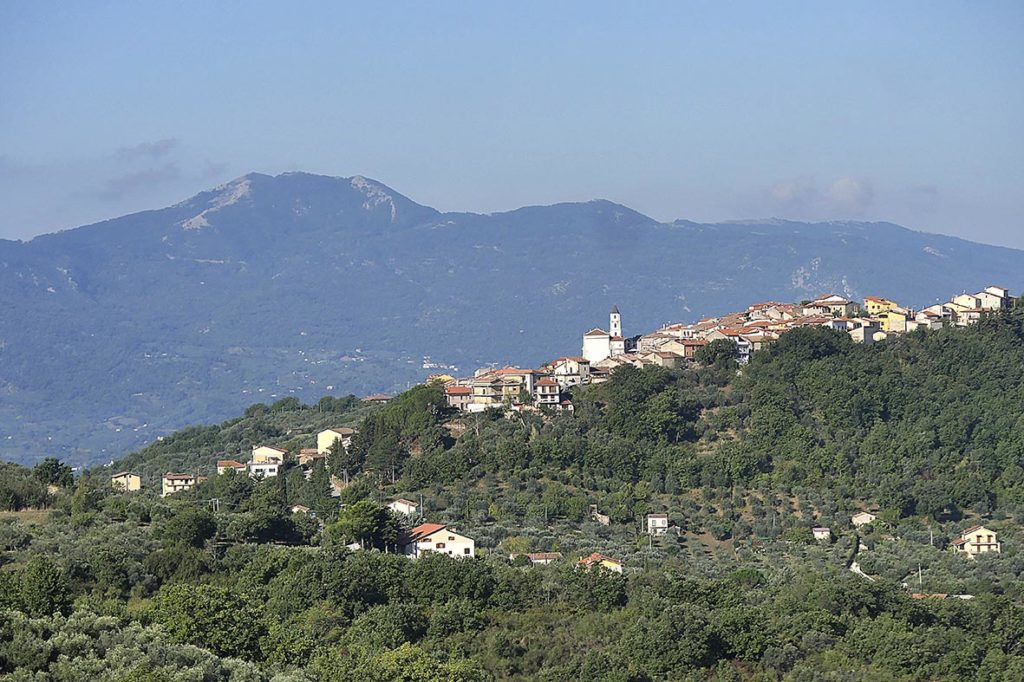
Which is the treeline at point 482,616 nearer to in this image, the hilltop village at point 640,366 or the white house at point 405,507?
the white house at point 405,507

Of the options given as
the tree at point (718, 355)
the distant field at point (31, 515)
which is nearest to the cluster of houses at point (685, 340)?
the tree at point (718, 355)

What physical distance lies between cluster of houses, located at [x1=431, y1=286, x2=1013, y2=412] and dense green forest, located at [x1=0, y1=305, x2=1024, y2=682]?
1.24m

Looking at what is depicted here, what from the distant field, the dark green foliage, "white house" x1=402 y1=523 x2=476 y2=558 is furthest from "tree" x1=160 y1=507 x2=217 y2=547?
"white house" x1=402 y1=523 x2=476 y2=558

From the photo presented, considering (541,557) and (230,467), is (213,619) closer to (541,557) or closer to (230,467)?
(541,557)

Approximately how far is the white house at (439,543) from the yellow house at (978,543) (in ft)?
40.4

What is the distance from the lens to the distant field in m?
33.1

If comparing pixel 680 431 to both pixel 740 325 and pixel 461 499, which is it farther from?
pixel 740 325

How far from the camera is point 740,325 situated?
62.9 m

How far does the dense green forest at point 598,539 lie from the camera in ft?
81.8

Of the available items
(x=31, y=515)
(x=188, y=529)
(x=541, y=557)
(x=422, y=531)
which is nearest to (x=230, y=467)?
(x=422, y=531)

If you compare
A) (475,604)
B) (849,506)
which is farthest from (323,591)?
(849,506)

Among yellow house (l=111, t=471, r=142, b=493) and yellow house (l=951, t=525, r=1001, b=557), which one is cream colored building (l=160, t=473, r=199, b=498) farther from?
yellow house (l=951, t=525, r=1001, b=557)

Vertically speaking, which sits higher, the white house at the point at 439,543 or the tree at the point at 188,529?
the tree at the point at 188,529

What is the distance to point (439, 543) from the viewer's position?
3819cm
